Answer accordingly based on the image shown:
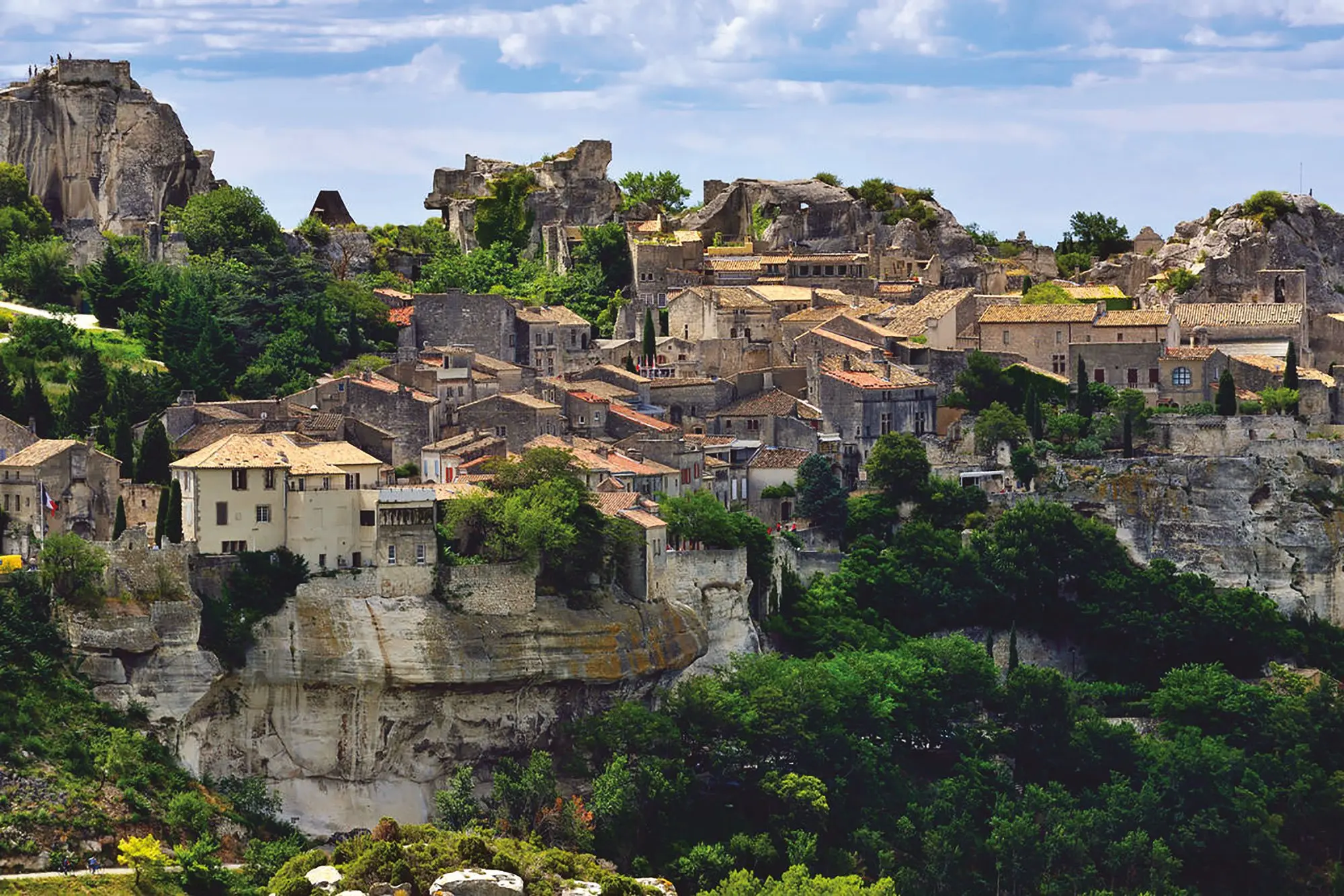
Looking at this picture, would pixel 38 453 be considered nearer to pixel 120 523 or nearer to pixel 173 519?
pixel 120 523

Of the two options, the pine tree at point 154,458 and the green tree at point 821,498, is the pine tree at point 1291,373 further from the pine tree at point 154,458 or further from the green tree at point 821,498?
the pine tree at point 154,458

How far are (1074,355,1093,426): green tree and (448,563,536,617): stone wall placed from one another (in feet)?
70.2

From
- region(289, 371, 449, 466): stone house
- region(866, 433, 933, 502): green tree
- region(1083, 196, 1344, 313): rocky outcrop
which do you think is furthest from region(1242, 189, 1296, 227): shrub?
region(289, 371, 449, 466): stone house

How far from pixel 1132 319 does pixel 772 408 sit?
41.4ft

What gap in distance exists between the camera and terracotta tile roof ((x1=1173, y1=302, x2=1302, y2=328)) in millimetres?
91812

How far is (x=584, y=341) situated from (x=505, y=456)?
1484 centimetres

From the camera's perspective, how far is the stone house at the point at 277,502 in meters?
68.3

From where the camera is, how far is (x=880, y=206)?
350 feet

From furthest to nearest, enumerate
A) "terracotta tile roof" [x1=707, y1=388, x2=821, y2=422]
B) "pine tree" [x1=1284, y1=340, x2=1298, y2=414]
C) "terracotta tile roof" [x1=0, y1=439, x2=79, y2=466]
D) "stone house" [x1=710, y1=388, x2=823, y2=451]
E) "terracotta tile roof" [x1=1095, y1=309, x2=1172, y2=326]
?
"terracotta tile roof" [x1=1095, y1=309, x2=1172, y2=326], "pine tree" [x1=1284, y1=340, x2=1298, y2=414], "terracotta tile roof" [x1=707, y1=388, x2=821, y2=422], "stone house" [x1=710, y1=388, x2=823, y2=451], "terracotta tile roof" [x1=0, y1=439, x2=79, y2=466]

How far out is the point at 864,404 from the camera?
84.0 m

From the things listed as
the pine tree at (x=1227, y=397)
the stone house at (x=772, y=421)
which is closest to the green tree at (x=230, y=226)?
the stone house at (x=772, y=421)

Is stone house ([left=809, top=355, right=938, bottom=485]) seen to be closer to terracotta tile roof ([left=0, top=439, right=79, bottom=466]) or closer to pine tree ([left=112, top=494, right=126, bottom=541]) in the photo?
pine tree ([left=112, top=494, right=126, bottom=541])

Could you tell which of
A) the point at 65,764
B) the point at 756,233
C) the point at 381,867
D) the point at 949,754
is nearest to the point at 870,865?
the point at 949,754

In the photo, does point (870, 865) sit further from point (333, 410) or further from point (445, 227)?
point (445, 227)
